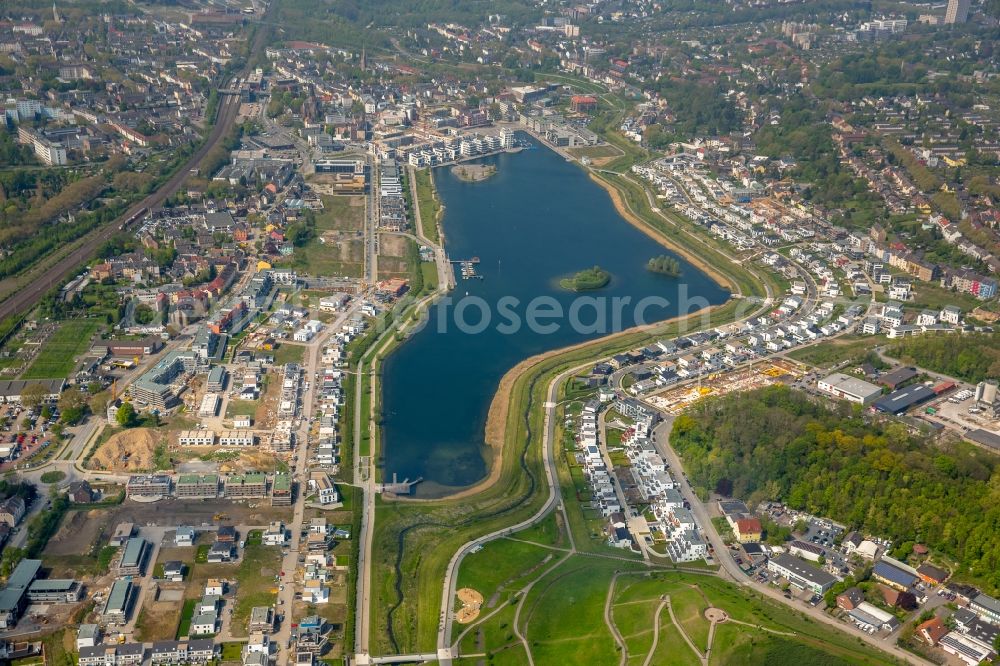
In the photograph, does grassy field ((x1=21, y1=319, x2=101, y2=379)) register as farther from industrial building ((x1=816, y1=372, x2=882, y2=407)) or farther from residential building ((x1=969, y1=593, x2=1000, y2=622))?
residential building ((x1=969, y1=593, x2=1000, y2=622))

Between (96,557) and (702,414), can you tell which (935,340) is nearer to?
(702,414)

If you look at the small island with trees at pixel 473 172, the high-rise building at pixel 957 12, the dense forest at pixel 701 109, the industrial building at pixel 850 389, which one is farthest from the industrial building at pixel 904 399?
the high-rise building at pixel 957 12

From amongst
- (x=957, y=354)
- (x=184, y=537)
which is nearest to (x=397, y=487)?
(x=184, y=537)

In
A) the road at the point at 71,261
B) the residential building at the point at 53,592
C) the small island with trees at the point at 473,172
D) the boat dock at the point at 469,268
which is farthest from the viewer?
the small island with trees at the point at 473,172

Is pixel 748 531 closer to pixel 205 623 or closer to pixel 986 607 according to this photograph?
pixel 986 607

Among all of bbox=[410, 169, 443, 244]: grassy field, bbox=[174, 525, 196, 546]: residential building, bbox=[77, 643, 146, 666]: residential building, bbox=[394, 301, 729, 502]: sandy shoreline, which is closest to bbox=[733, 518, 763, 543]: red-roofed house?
bbox=[394, 301, 729, 502]: sandy shoreline

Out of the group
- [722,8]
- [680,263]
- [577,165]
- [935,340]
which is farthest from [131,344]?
[722,8]

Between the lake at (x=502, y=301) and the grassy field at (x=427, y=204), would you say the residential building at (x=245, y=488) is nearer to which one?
the lake at (x=502, y=301)
